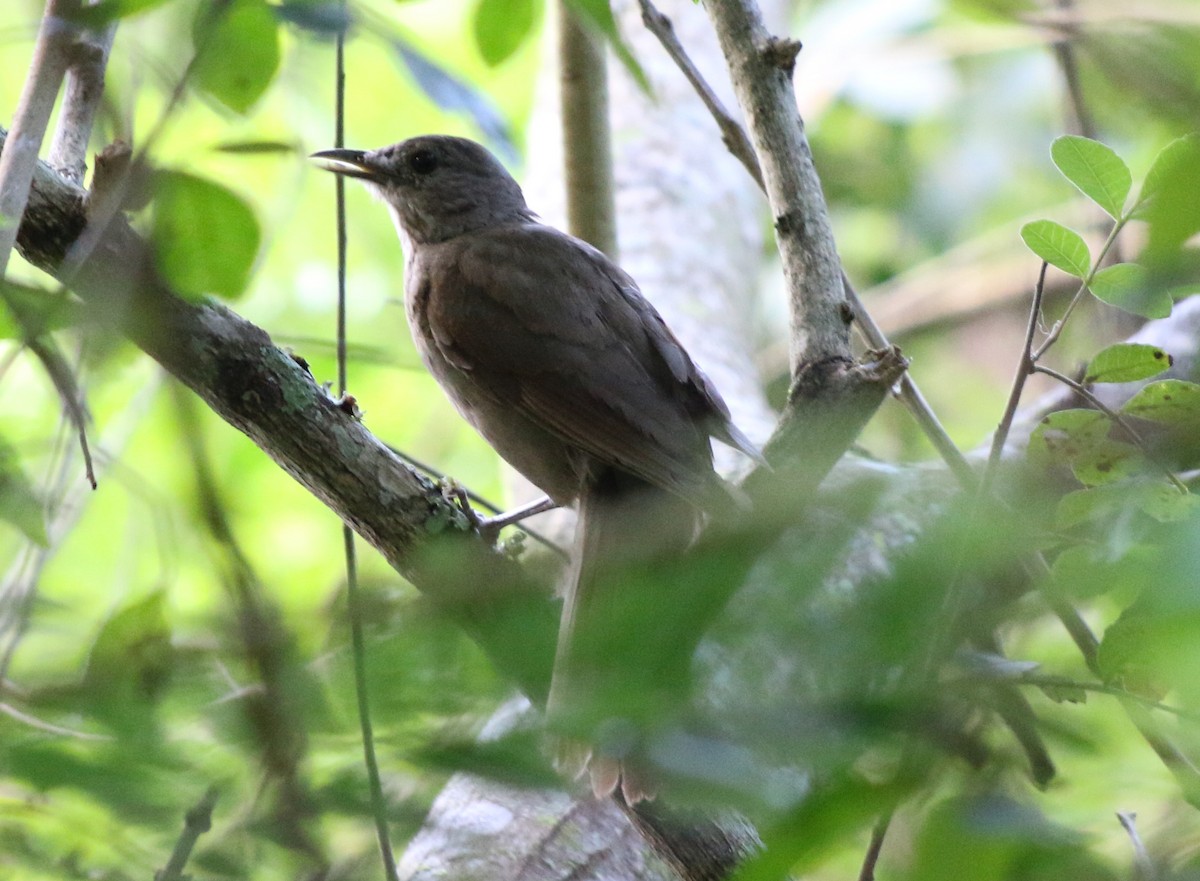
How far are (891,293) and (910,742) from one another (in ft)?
22.7

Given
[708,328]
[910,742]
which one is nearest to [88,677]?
[910,742]

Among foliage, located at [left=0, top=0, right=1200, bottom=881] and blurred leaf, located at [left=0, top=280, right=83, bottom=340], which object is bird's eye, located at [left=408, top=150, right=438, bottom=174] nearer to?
foliage, located at [left=0, top=0, right=1200, bottom=881]

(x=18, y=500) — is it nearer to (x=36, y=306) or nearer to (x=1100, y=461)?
(x=36, y=306)

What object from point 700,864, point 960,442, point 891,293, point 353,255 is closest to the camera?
point 700,864

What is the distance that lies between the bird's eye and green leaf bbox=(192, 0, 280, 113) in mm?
1900

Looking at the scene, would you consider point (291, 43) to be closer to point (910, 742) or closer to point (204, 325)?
point (204, 325)

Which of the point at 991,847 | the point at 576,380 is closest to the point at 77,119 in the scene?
the point at 576,380

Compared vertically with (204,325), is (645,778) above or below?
below

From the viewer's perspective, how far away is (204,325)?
201cm

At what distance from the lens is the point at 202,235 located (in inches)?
59.6

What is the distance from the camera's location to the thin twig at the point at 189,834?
39.5 inches

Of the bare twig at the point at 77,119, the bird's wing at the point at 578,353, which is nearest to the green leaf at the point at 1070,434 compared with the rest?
the bird's wing at the point at 578,353

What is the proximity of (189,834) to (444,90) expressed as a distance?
1.66 meters

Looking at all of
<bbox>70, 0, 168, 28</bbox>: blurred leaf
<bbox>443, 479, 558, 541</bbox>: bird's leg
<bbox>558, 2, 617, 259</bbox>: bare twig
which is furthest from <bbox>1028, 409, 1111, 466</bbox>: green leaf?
<bbox>558, 2, 617, 259</bbox>: bare twig
